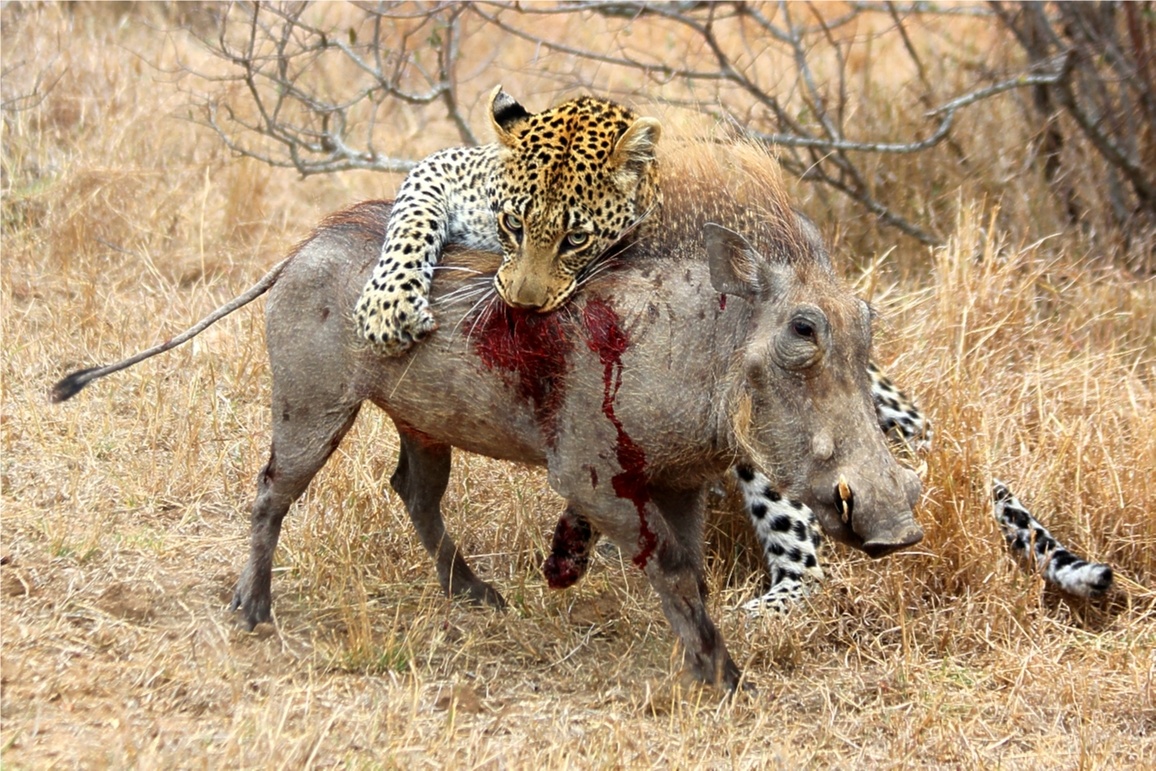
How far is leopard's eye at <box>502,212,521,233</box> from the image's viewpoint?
14.5 feet

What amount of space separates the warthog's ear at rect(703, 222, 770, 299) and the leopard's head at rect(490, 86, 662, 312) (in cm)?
33

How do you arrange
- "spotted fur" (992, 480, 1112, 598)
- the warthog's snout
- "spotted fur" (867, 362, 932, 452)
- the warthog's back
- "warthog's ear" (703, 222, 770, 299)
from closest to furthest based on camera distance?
the warthog's snout, "warthog's ear" (703, 222, 770, 299), the warthog's back, "spotted fur" (992, 480, 1112, 598), "spotted fur" (867, 362, 932, 452)

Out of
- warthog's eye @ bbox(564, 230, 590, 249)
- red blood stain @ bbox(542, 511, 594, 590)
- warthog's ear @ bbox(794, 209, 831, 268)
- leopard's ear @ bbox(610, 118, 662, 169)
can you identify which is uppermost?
leopard's ear @ bbox(610, 118, 662, 169)

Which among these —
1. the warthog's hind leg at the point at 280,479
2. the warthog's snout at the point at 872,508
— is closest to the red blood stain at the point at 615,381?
the warthog's snout at the point at 872,508

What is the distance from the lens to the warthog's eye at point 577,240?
437 cm

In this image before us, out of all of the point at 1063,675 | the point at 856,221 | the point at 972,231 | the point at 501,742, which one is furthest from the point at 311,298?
the point at 856,221

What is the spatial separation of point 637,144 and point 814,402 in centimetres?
96

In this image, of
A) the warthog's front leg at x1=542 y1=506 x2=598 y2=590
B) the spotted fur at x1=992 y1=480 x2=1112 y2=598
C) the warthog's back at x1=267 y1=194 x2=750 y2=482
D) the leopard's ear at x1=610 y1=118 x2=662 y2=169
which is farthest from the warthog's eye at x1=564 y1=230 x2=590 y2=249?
the spotted fur at x1=992 y1=480 x2=1112 y2=598

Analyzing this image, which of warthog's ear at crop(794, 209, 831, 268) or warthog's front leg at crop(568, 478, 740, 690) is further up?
warthog's ear at crop(794, 209, 831, 268)

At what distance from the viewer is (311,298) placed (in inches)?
187

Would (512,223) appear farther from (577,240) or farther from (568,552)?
(568,552)

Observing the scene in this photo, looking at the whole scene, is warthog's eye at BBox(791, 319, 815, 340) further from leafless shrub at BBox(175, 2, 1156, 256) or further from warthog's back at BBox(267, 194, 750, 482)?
leafless shrub at BBox(175, 2, 1156, 256)

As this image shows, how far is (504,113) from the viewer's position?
15.5ft

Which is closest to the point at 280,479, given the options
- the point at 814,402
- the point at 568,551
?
the point at 568,551
